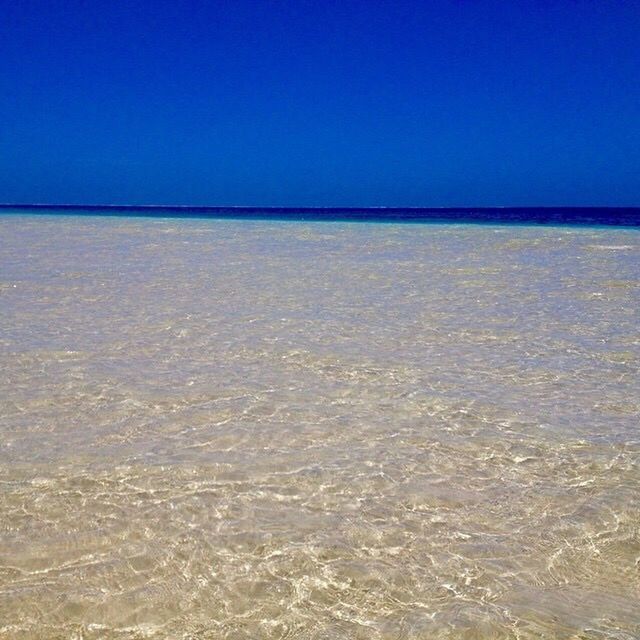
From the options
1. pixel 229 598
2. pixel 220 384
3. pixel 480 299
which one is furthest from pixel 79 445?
pixel 480 299

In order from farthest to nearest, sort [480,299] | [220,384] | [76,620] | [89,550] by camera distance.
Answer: [480,299] < [220,384] < [89,550] < [76,620]

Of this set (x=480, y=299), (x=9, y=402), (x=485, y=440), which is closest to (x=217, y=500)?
(x=485, y=440)

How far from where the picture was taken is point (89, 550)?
218 cm

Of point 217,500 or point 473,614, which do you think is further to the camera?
point 217,500

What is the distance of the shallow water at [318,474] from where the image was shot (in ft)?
6.23

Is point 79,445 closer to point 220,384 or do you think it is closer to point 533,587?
point 220,384

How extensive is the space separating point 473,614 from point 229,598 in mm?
781

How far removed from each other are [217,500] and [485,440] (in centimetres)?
149

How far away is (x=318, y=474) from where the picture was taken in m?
2.82

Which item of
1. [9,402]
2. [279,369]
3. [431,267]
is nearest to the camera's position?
[9,402]

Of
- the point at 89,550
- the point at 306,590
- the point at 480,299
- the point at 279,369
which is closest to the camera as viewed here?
the point at 306,590

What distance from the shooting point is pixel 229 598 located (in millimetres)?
1919

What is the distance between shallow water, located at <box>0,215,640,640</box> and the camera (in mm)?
1898

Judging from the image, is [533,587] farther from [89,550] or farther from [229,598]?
[89,550]
